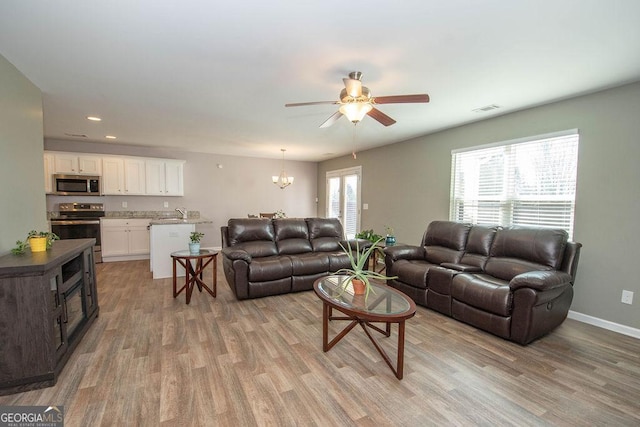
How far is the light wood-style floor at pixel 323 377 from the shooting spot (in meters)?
1.72

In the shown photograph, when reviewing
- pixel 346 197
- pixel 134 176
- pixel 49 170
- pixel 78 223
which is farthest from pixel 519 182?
pixel 49 170

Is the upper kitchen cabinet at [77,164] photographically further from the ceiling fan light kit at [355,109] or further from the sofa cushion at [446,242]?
A: the sofa cushion at [446,242]

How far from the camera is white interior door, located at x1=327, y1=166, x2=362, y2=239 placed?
694 centimetres

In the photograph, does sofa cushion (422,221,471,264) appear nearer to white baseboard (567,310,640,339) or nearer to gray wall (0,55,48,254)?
white baseboard (567,310,640,339)

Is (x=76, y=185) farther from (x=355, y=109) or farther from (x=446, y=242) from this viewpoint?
(x=446, y=242)

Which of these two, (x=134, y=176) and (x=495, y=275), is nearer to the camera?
(x=495, y=275)

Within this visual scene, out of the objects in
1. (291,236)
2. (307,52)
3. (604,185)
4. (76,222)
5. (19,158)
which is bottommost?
(291,236)

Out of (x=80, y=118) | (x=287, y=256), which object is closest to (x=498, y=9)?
(x=287, y=256)

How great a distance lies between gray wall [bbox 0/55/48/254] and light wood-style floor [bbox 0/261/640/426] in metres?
1.23

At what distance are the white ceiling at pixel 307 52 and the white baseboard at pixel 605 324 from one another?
2.47 meters

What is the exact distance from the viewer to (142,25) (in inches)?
76.0

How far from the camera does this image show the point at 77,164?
A: 5555 mm

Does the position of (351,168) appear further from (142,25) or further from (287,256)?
(142,25)

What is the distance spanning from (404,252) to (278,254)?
1882 mm
